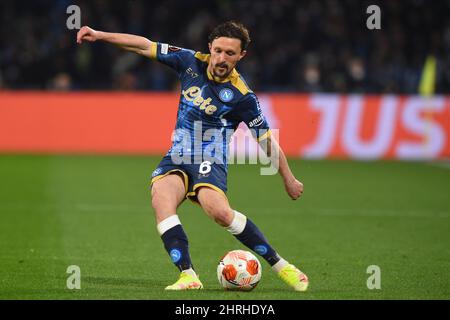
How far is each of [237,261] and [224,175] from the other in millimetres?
669

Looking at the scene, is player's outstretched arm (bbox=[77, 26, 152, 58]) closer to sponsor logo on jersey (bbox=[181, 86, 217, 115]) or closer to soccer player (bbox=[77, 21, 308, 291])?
soccer player (bbox=[77, 21, 308, 291])

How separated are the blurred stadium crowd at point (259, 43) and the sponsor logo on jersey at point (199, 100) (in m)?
13.9

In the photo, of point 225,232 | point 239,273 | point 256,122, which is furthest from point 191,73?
point 225,232

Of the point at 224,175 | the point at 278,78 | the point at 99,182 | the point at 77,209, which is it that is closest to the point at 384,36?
the point at 278,78

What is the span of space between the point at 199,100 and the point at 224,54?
16.9 inches

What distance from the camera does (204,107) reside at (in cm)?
723

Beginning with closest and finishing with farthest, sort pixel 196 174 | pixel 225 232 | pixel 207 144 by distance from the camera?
pixel 196 174, pixel 207 144, pixel 225 232

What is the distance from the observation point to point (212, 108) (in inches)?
284

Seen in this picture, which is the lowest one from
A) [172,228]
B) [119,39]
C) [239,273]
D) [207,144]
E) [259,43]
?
[239,273]

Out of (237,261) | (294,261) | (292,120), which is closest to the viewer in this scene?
(237,261)

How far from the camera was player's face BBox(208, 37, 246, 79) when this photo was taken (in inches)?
276

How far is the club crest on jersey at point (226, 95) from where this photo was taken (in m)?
7.21

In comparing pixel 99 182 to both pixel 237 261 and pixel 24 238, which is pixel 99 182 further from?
pixel 237 261

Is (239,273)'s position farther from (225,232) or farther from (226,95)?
(225,232)
